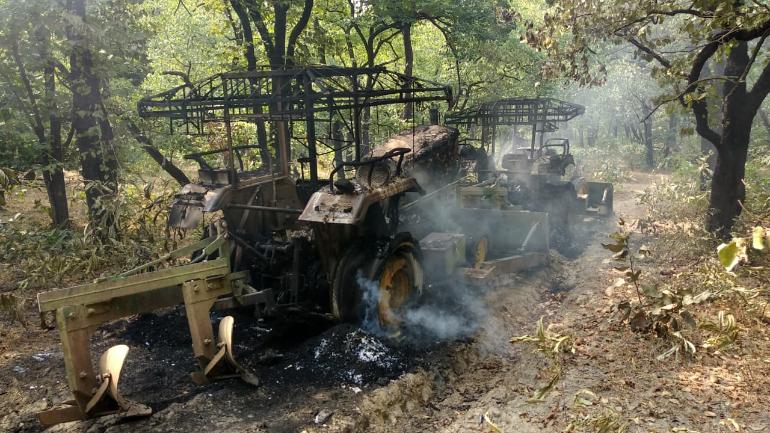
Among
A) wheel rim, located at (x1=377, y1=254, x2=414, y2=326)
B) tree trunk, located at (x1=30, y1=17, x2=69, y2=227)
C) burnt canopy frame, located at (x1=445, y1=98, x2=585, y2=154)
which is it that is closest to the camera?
wheel rim, located at (x1=377, y1=254, x2=414, y2=326)

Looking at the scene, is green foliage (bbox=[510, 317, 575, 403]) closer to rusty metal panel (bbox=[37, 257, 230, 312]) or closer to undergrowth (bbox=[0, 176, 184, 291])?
rusty metal panel (bbox=[37, 257, 230, 312])

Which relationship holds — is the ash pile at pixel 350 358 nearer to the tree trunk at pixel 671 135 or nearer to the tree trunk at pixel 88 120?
the tree trunk at pixel 88 120

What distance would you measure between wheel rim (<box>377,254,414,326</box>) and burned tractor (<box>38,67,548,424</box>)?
0.07 ft

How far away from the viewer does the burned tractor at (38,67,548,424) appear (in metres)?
4.75

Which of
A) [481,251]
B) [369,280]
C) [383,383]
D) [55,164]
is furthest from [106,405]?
[55,164]

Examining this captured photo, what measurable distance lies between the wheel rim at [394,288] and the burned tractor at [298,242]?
0.02 m

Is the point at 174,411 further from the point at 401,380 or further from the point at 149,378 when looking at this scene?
the point at 401,380

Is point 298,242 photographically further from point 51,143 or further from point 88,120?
point 51,143

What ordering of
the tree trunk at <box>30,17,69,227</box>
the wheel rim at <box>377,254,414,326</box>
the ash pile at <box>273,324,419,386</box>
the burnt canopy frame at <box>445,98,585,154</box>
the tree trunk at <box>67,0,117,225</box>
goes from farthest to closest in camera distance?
the burnt canopy frame at <box>445,98,585,154</box>
the tree trunk at <box>30,17,69,227</box>
the tree trunk at <box>67,0,117,225</box>
the wheel rim at <box>377,254,414,326</box>
the ash pile at <box>273,324,419,386</box>

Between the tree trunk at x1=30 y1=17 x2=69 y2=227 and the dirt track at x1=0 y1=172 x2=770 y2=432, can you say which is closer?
the dirt track at x1=0 y1=172 x2=770 y2=432

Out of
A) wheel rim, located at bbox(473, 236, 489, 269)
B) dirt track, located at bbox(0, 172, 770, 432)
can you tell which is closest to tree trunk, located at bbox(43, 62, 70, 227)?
dirt track, located at bbox(0, 172, 770, 432)

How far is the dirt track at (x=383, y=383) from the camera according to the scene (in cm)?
477

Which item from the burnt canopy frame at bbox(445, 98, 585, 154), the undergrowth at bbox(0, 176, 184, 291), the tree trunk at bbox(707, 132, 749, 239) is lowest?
the undergrowth at bbox(0, 176, 184, 291)

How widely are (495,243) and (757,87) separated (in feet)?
15.9
